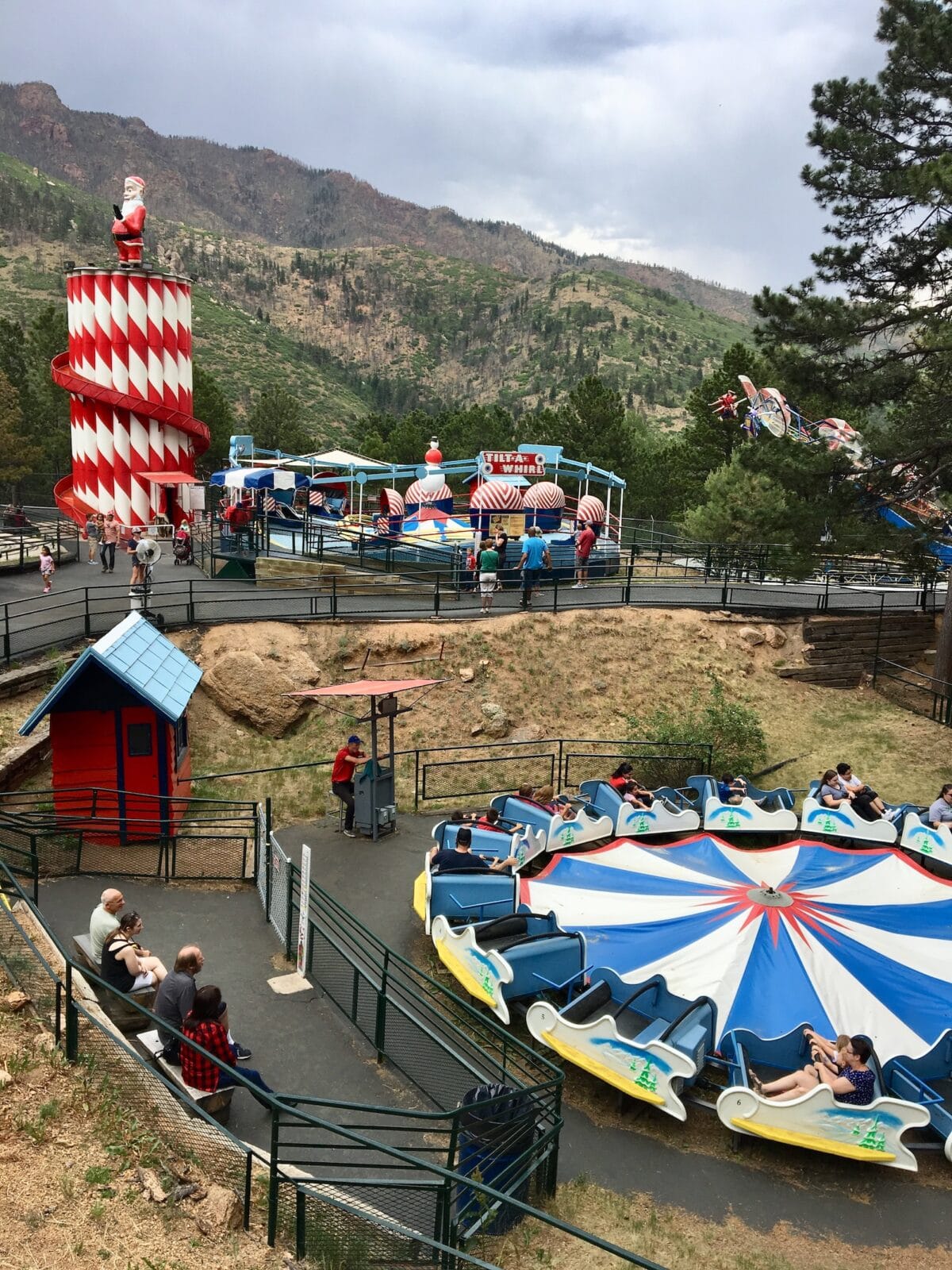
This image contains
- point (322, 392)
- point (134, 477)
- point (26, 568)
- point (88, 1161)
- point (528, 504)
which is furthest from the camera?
point (322, 392)

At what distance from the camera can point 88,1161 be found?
584 cm

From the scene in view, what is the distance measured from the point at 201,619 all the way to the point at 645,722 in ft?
30.3

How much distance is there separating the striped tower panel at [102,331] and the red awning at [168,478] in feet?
8.19

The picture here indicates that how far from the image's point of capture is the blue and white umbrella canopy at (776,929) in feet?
30.6

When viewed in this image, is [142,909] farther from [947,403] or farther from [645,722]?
[947,403]

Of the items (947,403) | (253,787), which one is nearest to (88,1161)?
(253,787)

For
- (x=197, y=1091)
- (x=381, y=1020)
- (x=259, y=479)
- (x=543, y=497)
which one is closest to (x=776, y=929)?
(x=381, y=1020)

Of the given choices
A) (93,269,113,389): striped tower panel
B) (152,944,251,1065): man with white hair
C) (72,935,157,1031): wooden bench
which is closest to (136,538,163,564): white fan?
(93,269,113,389): striped tower panel

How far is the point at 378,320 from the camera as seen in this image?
152m

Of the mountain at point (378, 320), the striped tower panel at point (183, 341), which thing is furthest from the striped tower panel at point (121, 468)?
the mountain at point (378, 320)

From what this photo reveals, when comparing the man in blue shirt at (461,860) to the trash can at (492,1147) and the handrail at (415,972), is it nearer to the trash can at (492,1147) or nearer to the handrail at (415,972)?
the handrail at (415,972)

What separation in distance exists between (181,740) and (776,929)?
344 inches

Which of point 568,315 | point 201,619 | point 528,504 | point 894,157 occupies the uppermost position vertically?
point 568,315

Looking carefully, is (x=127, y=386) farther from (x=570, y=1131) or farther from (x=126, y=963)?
(x=570, y=1131)
